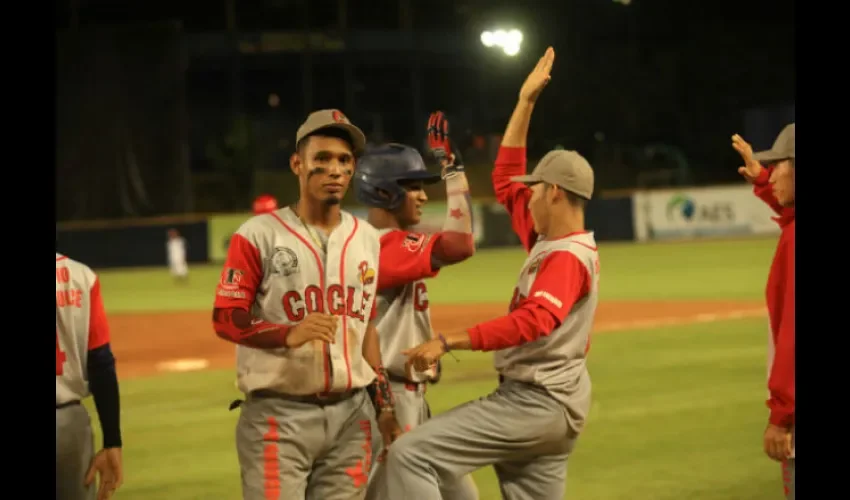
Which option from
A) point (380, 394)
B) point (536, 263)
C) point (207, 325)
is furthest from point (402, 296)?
point (207, 325)

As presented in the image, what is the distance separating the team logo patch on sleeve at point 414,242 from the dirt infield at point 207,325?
852 centimetres

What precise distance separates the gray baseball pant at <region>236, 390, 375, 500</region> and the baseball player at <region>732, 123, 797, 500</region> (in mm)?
1561

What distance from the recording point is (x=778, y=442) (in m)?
4.13

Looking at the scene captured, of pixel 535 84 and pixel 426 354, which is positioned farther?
pixel 535 84

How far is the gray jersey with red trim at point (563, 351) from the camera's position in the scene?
4406 mm

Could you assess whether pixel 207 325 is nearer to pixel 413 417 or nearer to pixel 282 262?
pixel 413 417

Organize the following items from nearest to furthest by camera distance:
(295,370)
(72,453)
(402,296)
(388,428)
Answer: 1. (72,453)
2. (295,370)
3. (388,428)
4. (402,296)

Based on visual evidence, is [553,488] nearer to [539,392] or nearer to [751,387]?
[539,392]

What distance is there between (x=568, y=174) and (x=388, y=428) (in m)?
1.28

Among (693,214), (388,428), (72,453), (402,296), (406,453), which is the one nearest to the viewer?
(72,453)

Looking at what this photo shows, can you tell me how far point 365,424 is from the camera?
167 inches

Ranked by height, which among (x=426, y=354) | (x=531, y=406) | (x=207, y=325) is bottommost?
(x=207, y=325)

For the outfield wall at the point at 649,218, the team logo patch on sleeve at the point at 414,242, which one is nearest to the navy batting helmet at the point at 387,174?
the team logo patch on sleeve at the point at 414,242
